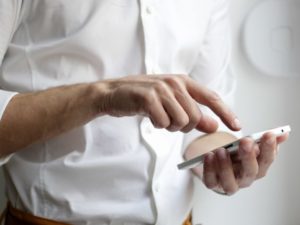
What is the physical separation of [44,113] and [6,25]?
0.40ft

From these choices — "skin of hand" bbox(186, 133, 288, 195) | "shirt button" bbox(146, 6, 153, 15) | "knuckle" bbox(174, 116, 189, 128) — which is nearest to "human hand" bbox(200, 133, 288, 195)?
"skin of hand" bbox(186, 133, 288, 195)

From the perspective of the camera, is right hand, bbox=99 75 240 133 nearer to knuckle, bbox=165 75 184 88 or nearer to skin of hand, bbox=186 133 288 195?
knuckle, bbox=165 75 184 88

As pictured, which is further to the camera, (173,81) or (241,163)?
(241,163)

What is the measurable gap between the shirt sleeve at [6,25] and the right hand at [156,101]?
12 centimetres

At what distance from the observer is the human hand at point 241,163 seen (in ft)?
1.91

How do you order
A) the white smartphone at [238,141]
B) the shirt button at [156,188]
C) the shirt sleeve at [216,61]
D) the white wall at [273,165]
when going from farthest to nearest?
1. the white wall at [273,165]
2. the shirt sleeve at [216,61]
3. the shirt button at [156,188]
4. the white smartphone at [238,141]

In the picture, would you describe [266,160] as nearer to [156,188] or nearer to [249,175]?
[249,175]

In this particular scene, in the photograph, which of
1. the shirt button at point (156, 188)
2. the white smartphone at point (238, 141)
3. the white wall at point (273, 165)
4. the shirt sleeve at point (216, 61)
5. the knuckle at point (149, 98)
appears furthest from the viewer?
the white wall at point (273, 165)

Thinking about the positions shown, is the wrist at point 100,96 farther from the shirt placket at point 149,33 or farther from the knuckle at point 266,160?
the knuckle at point 266,160

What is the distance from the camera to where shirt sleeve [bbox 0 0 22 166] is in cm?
53

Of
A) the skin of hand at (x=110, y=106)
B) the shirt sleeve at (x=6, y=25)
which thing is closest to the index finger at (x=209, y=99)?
the skin of hand at (x=110, y=106)

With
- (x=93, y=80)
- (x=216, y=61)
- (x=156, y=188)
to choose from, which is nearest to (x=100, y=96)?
(x=93, y=80)

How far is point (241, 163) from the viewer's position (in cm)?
63

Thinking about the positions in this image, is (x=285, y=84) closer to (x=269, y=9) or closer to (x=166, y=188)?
(x=269, y=9)
